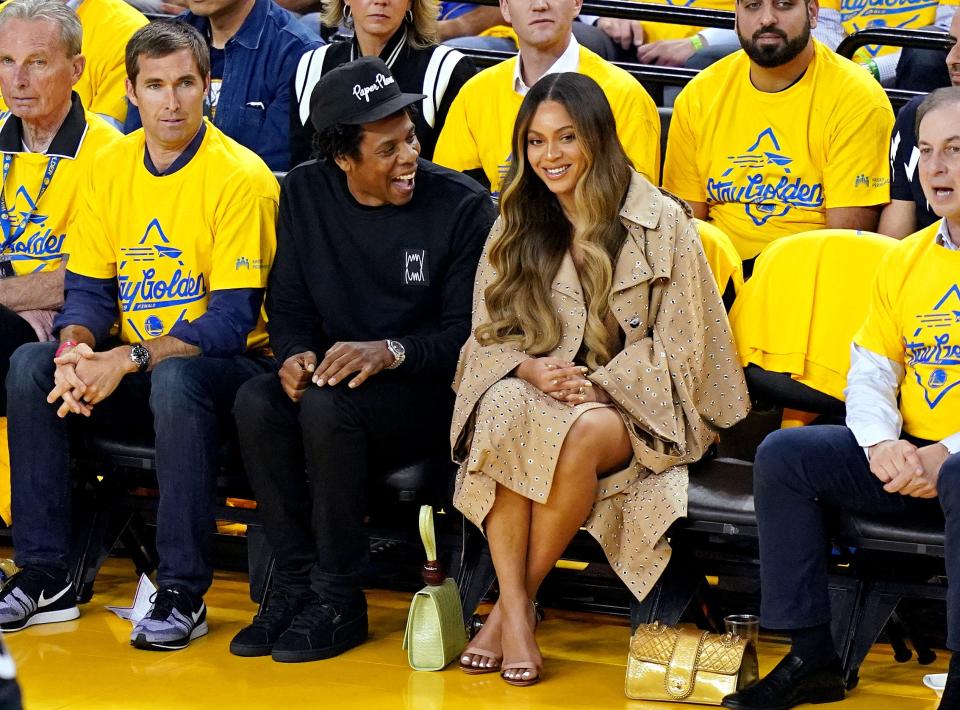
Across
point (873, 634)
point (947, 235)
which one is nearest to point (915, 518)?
point (873, 634)

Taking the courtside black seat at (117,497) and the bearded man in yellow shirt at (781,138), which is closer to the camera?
the courtside black seat at (117,497)

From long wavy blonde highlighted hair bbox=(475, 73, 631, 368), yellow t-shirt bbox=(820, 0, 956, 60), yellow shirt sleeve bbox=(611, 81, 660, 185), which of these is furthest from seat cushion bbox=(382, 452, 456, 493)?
yellow t-shirt bbox=(820, 0, 956, 60)

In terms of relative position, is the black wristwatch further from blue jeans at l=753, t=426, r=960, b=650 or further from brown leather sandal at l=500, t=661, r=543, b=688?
blue jeans at l=753, t=426, r=960, b=650

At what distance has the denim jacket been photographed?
5.41 metres

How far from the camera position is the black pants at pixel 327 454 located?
159 inches

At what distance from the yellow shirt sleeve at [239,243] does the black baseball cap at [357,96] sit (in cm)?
33

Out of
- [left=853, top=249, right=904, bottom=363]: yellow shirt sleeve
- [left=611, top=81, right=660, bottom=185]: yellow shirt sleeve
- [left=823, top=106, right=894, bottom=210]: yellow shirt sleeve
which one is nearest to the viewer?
[left=853, top=249, right=904, bottom=363]: yellow shirt sleeve

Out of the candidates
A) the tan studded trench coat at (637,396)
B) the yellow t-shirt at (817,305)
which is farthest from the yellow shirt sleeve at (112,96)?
the yellow t-shirt at (817,305)

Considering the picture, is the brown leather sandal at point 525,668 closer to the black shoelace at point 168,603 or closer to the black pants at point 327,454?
the black pants at point 327,454

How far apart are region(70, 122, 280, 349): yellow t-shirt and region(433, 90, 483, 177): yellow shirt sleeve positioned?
0.62 metres

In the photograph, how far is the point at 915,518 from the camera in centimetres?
364

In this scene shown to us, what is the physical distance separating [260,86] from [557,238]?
1710mm

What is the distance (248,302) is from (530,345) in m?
0.91

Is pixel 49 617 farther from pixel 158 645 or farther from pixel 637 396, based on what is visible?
pixel 637 396
